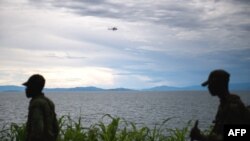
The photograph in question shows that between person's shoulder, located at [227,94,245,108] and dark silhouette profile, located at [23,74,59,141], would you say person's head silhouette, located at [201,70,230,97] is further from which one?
dark silhouette profile, located at [23,74,59,141]

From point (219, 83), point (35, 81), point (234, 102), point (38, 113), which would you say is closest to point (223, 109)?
point (234, 102)

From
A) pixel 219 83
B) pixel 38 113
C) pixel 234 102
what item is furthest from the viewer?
Answer: pixel 38 113

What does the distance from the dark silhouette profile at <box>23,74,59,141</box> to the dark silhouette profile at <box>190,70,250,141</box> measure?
2.60 m

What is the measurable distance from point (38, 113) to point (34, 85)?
0.46 metres

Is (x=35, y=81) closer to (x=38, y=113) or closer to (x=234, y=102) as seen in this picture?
(x=38, y=113)

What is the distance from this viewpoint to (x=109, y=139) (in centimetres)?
819

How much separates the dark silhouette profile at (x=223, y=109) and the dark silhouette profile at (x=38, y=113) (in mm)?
2603

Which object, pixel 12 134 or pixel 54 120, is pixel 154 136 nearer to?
pixel 54 120

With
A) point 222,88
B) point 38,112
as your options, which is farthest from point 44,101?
point 222,88

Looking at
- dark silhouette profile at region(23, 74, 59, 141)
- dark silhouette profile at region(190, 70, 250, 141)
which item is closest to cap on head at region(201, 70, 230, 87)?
dark silhouette profile at region(190, 70, 250, 141)

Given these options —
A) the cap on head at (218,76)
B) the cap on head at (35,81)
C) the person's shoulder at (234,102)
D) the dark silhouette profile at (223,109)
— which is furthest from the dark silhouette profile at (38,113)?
the person's shoulder at (234,102)

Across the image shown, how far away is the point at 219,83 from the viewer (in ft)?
16.4

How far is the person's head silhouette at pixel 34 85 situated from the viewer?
632 centimetres

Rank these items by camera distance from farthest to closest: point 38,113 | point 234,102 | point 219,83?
point 38,113 < point 219,83 < point 234,102
